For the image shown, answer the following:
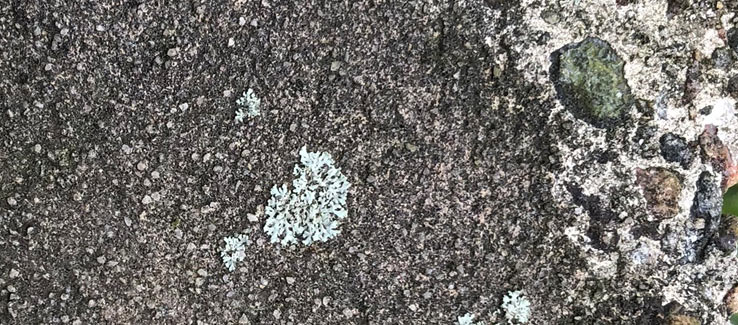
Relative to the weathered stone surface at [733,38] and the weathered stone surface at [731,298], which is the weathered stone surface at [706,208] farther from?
the weathered stone surface at [733,38]

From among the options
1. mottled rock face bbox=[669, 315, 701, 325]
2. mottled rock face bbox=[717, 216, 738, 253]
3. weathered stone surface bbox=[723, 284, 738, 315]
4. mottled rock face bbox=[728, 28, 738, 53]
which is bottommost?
mottled rock face bbox=[669, 315, 701, 325]

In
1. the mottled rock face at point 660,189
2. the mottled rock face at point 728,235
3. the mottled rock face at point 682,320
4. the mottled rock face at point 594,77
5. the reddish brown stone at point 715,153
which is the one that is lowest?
the mottled rock face at point 682,320

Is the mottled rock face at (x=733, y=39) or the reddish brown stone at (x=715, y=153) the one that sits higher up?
the mottled rock face at (x=733, y=39)

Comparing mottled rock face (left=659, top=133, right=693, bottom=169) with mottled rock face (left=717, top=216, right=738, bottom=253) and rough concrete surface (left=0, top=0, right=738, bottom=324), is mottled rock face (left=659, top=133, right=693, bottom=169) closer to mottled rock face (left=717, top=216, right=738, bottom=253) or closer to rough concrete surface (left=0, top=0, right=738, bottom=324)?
rough concrete surface (left=0, top=0, right=738, bottom=324)

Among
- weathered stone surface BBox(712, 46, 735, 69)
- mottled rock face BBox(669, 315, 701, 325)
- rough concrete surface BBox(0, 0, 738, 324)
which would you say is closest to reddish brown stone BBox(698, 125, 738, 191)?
rough concrete surface BBox(0, 0, 738, 324)

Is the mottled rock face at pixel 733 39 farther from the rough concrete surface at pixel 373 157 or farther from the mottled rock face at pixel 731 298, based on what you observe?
the mottled rock face at pixel 731 298

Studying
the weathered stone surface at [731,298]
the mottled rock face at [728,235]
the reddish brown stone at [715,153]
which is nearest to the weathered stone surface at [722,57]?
the reddish brown stone at [715,153]

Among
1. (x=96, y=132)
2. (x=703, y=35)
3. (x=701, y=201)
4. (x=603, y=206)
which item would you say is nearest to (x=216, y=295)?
(x=96, y=132)
